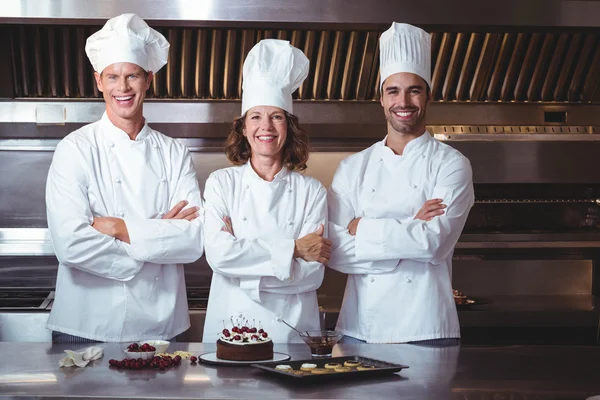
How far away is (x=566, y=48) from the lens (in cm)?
487

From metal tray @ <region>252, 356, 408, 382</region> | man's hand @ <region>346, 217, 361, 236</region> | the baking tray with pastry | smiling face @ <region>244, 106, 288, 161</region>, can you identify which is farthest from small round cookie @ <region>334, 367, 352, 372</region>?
the baking tray with pastry

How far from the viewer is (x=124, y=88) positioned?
3.25 metres

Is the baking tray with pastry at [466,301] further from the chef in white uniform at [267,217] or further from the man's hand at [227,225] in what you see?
the man's hand at [227,225]

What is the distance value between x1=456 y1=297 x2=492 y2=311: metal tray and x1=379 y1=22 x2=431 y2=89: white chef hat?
1421 millimetres

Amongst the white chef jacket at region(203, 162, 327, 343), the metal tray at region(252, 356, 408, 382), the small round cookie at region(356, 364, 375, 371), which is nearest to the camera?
the metal tray at region(252, 356, 408, 382)

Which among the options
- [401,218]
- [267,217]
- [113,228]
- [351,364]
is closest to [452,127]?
[401,218]

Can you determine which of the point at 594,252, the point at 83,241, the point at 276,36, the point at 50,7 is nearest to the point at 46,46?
the point at 50,7

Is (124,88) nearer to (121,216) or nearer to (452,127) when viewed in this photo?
(121,216)

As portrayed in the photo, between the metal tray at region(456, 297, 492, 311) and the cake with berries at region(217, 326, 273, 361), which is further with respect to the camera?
the metal tray at region(456, 297, 492, 311)

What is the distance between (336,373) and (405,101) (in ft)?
4.71

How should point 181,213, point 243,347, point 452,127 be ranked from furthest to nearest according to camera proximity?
point 452,127, point 181,213, point 243,347

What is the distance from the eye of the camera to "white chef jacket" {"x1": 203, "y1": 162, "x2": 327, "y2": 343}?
2992mm

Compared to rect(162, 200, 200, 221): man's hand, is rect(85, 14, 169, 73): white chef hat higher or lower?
higher

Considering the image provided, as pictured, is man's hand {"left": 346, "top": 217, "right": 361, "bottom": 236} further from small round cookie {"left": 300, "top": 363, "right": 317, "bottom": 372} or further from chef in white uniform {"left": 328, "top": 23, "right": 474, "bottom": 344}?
small round cookie {"left": 300, "top": 363, "right": 317, "bottom": 372}
